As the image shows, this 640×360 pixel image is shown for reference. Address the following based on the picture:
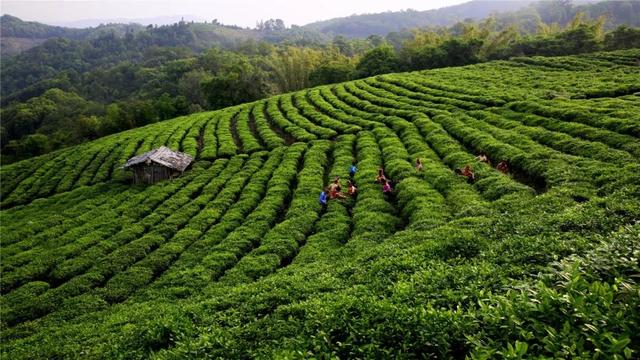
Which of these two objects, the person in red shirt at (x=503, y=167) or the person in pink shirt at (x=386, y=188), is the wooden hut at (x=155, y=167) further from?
the person in red shirt at (x=503, y=167)

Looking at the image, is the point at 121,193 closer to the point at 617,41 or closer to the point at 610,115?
the point at 610,115

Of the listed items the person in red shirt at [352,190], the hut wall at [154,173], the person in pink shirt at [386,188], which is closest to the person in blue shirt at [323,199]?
the person in red shirt at [352,190]

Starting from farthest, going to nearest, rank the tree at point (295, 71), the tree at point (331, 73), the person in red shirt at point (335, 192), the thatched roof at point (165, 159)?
1. the tree at point (295, 71)
2. the tree at point (331, 73)
3. the thatched roof at point (165, 159)
4. the person in red shirt at point (335, 192)

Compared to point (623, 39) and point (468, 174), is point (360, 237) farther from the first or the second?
point (623, 39)

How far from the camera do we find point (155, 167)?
41188 millimetres

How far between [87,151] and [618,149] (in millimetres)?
57261

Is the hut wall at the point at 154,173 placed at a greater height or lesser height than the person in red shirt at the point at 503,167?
lesser

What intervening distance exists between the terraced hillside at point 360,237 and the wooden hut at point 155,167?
149cm

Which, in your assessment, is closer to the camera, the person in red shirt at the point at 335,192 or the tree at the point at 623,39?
the person in red shirt at the point at 335,192

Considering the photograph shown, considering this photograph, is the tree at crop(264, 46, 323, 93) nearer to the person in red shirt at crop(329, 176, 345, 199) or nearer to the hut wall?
the hut wall

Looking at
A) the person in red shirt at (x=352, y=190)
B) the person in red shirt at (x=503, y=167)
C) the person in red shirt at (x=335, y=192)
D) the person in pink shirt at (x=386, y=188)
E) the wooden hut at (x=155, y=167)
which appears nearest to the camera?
the person in red shirt at (x=503, y=167)

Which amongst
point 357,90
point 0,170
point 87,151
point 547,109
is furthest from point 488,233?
point 0,170

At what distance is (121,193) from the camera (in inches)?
1560

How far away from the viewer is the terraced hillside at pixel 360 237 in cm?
859
